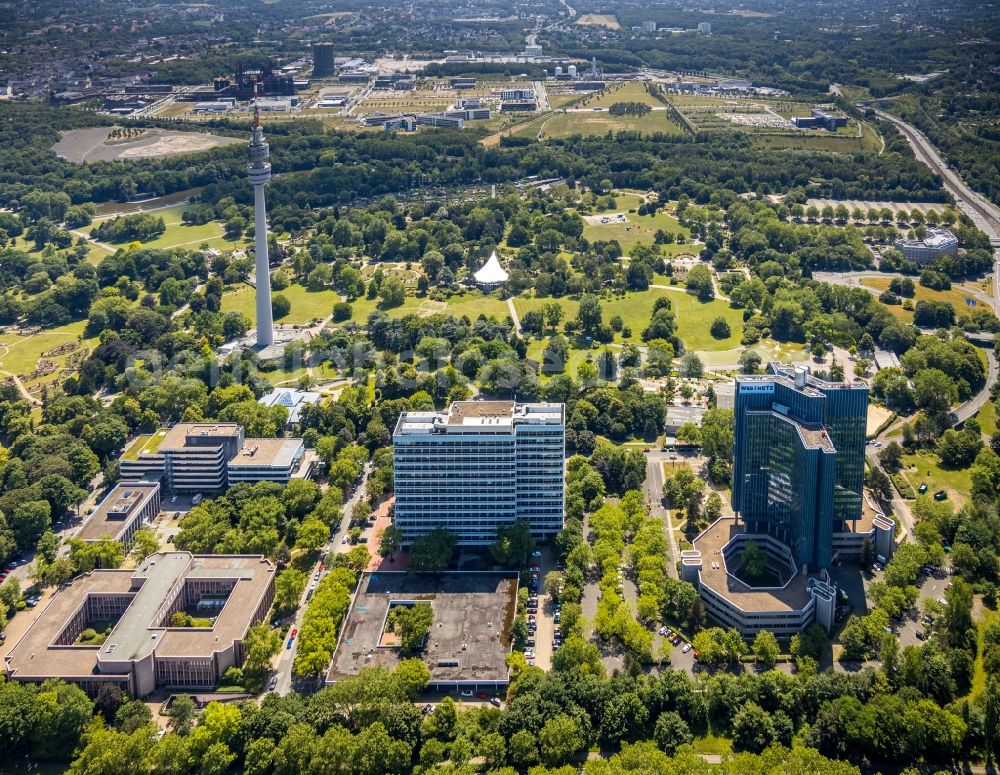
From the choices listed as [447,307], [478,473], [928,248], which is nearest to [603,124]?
[928,248]

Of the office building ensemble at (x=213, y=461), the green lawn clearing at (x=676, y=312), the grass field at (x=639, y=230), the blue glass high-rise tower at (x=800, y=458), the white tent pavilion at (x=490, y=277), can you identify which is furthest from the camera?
the grass field at (x=639, y=230)

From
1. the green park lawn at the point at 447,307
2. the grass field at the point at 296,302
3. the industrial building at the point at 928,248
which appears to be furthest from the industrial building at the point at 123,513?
the industrial building at the point at 928,248

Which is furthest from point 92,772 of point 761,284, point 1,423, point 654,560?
point 761,284

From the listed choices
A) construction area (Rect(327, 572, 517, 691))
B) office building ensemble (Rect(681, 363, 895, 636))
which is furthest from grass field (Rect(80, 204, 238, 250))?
office building ensemble (Rect(681, 363, 895, 636))

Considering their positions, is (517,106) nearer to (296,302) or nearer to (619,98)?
(619,98)

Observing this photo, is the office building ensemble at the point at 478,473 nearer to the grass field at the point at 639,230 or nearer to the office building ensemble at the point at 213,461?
the office building ensemble at the point at 213,461

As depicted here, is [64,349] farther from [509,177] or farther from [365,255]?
[509,177]
